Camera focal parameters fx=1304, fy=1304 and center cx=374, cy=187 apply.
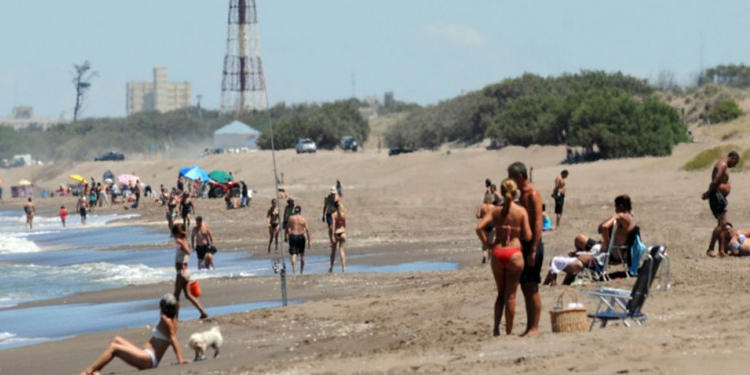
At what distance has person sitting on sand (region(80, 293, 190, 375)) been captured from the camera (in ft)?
38.1

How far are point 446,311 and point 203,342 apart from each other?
110 inches

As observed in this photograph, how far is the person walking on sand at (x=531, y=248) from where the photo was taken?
10.6m

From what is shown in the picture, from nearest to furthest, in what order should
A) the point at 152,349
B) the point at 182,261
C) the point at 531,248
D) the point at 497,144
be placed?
the point at 531,248 → the point at 152,349 → the point at 182,261 → the point at 497,144

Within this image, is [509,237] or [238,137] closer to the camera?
[509,237]

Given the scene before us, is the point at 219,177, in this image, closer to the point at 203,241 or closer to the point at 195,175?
the point at 195,175

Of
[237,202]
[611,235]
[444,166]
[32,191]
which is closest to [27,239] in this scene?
[237,202]

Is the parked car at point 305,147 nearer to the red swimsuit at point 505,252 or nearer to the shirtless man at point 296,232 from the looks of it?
the shirtless man at point 296,232

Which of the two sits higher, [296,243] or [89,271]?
[296,243]

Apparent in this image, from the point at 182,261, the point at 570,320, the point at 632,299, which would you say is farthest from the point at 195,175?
the point at 570,320

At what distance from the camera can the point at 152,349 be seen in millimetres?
11805

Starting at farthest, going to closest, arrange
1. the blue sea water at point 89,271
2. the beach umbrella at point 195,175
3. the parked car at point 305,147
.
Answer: the parked car at point 305,147 < the beach umbrella at point 195,175 < the blue sea water at point 89,271

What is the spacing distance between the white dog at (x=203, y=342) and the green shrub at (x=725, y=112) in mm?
48274

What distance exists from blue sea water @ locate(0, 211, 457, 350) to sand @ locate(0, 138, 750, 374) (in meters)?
1.00

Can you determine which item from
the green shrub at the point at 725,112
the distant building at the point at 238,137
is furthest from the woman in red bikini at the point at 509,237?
the distant building at the point at 238,137
